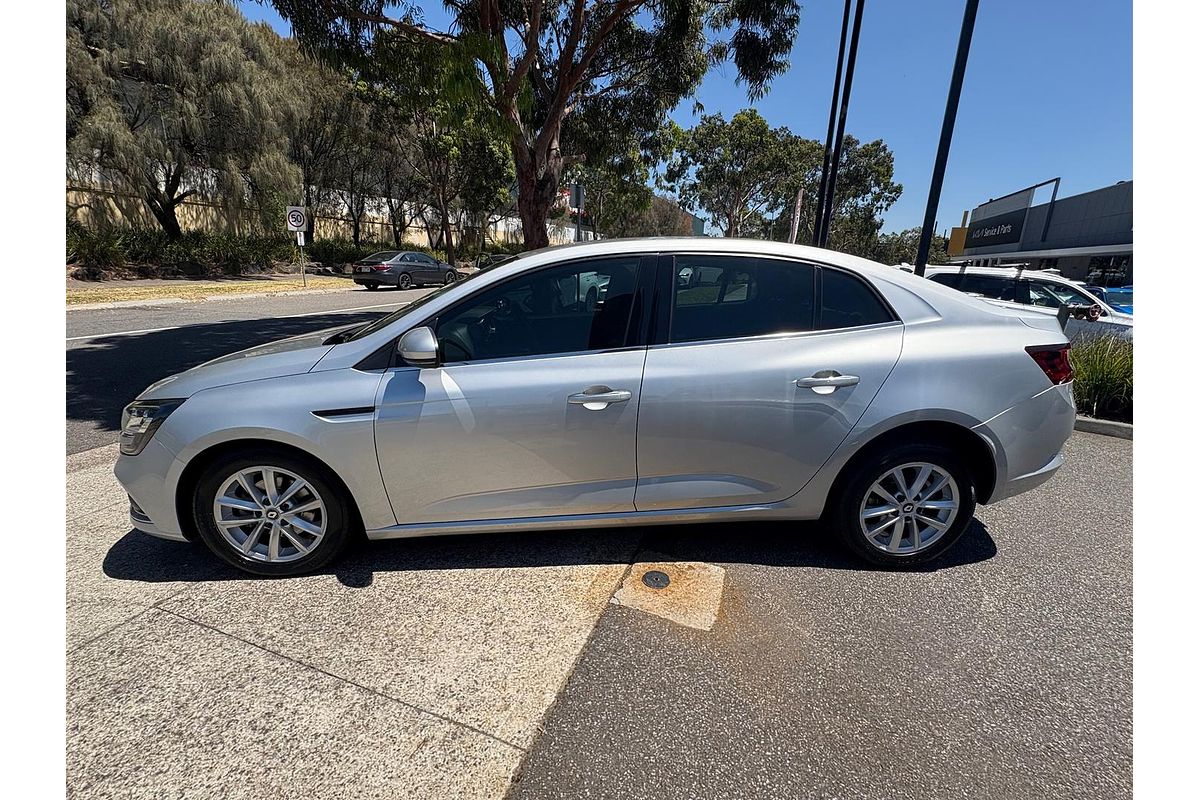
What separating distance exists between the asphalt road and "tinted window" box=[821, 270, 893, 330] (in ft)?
18.7

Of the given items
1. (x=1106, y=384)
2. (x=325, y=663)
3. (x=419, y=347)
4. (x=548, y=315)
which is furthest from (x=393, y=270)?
(x=1106, y=384)

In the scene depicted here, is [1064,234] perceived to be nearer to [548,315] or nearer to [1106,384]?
[1106,384]

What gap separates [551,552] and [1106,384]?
6265 mm

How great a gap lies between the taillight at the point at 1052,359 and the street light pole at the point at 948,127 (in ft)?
19.7

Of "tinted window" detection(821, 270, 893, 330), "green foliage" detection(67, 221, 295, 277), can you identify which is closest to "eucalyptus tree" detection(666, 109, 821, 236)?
"green foliage" detection(67, 221, 295, 277)

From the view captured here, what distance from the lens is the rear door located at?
8.20 ft

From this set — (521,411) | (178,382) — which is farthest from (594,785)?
(178,382)

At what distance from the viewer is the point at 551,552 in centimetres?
295

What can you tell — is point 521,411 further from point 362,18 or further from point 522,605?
point 362,18

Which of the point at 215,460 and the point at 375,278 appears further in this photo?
the point at 375,278

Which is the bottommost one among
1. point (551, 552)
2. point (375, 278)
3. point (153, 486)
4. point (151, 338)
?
point (551, 552)

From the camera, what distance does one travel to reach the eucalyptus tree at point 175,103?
1703 centimetres

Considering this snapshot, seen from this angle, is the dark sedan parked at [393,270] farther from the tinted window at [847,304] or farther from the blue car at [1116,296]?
the blue car at [1116,296]

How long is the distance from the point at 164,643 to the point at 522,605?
1529mm
